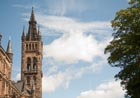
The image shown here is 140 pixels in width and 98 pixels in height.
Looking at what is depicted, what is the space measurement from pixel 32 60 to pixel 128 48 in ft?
262

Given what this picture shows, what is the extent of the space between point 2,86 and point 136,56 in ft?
115

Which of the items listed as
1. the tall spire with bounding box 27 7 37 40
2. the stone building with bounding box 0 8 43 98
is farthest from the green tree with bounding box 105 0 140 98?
the tall spire with bounding box 27 7 37 40

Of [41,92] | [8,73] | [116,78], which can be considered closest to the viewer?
[116,78]

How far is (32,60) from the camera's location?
4409 inches

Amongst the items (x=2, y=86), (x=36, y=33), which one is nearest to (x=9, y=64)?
(x=2, y=86)

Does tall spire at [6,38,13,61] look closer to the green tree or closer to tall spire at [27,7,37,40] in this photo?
tall spire at [27,7,37,40]

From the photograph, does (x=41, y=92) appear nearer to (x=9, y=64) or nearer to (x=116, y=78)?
(x=9, y=64)

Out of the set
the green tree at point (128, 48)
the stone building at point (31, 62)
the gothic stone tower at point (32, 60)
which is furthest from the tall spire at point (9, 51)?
the green tree at point (128, 48)

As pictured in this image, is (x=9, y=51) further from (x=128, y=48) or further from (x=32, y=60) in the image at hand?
(x=128, y=48)

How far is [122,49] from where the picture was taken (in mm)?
34562

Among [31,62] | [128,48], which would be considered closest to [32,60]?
[31,62]

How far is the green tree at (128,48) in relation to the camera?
33.2 meters

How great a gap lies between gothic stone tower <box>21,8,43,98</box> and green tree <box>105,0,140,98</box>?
72.7m

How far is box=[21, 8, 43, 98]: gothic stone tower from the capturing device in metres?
109
